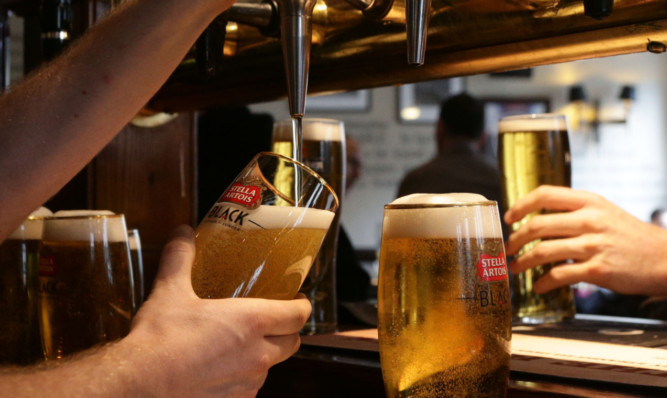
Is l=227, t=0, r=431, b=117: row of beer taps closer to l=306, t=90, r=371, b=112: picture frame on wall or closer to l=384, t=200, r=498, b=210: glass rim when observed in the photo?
l=384, t=200, r=498, b=210: glass rim

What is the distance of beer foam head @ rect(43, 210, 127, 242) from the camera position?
0.98 metres

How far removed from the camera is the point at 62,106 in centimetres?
73

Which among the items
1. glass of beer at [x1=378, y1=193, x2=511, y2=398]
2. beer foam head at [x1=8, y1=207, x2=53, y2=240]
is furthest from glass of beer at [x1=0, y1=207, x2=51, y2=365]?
glass of beer at [x1=378, y1=193, x2=511, y2=398]

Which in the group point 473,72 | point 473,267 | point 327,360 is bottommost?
point 327,360

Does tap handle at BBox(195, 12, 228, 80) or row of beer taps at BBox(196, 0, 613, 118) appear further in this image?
tap handle at BBox(195, 12, 228, 80)

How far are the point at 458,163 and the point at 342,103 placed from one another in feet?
9.06

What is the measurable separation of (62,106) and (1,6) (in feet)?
3.50

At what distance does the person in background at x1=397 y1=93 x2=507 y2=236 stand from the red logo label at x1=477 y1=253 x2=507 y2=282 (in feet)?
8.55

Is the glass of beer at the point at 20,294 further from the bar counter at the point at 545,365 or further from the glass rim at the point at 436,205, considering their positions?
the glass rim at the point at 436,205

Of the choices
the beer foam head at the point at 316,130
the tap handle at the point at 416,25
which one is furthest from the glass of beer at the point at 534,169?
the tap handle at the point at 416,25

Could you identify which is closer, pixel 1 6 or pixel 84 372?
pixel 84 372

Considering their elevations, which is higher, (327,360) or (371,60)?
(371,60)

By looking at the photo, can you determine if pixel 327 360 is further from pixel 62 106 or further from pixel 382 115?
pixel 382 115

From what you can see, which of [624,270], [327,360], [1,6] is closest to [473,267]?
[327,360]
